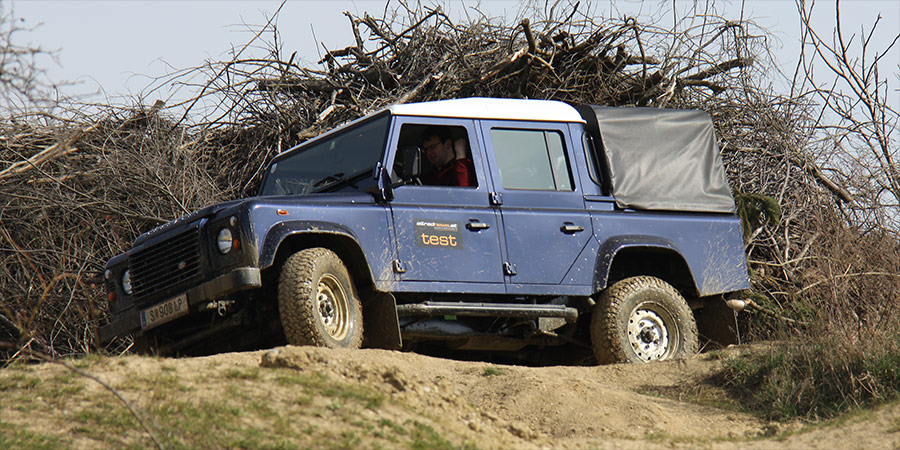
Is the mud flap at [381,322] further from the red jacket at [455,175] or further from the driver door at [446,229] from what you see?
the red jacket at [455,175]

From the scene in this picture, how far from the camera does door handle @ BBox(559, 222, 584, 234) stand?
8828 mm

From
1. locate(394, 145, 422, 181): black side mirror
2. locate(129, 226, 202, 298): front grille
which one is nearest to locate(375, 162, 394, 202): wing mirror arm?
locate(394, 145, 422, 181): black side mirror

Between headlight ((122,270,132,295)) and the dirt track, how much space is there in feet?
4.47

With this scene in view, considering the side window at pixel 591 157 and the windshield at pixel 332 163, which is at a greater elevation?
the windshield at pixel 332 163

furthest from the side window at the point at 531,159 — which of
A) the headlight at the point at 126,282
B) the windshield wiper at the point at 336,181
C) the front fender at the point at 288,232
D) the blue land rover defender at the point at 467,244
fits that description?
the headlight at the point at 126,282

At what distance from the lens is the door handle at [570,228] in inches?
348

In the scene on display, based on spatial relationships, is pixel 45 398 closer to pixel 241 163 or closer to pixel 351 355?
pixel 351 355

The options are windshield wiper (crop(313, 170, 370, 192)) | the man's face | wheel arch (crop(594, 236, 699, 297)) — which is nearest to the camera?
windshield wiper (crop(313, 170, 370, 192))

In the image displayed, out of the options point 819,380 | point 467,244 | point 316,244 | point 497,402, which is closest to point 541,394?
point 497,402

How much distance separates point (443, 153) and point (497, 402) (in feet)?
7.49

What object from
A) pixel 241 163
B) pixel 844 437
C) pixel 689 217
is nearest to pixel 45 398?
pixel 844 437

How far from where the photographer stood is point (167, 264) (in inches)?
306

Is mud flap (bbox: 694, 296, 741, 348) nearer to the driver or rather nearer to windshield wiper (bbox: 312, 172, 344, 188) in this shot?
the driver

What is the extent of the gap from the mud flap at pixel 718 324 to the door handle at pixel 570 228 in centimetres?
174
